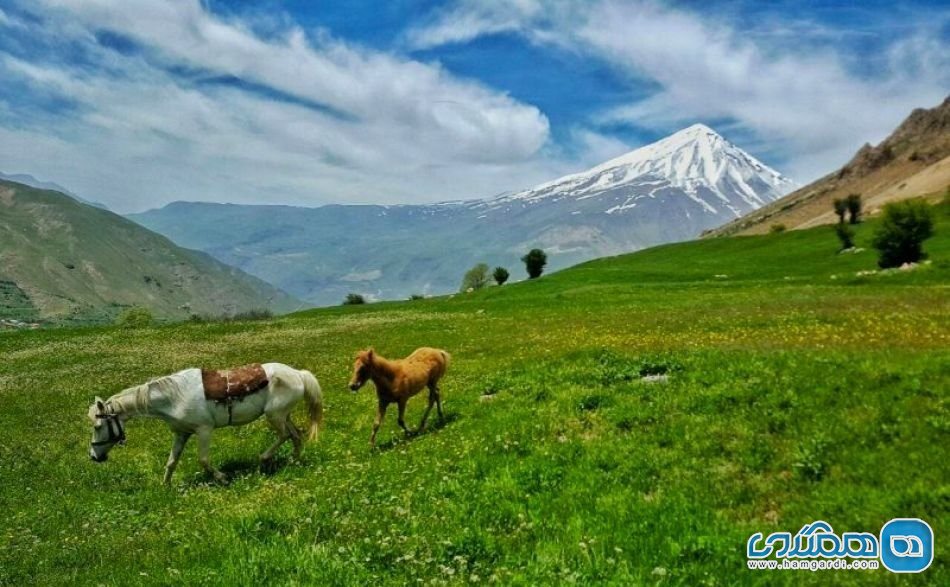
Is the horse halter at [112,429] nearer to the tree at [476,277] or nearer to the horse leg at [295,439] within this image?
the horse leg at [295,439]

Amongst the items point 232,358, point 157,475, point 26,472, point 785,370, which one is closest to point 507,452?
point 785,370

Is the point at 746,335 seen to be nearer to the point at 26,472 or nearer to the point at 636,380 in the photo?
the point at 636,380

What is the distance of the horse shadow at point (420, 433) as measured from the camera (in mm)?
16106

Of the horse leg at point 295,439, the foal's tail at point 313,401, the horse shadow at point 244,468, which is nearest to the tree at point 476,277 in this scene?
the foal's tail at point 313,401

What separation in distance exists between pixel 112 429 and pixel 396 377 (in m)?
7.44

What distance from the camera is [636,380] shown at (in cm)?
1602

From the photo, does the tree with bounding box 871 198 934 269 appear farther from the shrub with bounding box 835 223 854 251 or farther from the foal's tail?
the foal's tail

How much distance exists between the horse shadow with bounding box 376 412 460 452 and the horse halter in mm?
6706

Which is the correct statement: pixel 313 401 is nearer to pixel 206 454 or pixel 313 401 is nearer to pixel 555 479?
pixel 206 454

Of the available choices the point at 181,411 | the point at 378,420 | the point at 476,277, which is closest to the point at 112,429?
the point at 181,411

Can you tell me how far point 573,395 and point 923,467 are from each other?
8002mm

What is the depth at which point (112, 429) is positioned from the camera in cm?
1562

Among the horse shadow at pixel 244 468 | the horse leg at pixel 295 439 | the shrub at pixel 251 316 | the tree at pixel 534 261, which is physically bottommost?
the horse shadow at pixel 244 468

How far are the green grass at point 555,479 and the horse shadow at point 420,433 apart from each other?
15 centimetres
